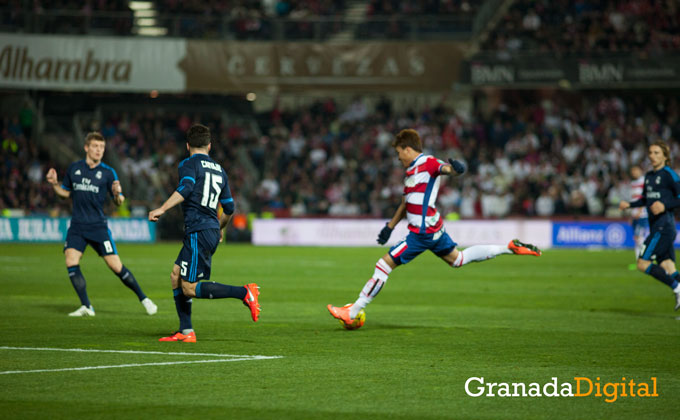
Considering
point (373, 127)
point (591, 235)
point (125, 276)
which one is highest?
point (373, 127)

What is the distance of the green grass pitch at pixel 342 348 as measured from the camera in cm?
645

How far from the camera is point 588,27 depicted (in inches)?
1406

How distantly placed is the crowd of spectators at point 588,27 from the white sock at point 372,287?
26.0 meters

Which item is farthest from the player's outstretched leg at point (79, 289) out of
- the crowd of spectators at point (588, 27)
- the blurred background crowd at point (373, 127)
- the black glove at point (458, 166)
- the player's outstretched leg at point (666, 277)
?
the crowd of spectators at point (588, 27)

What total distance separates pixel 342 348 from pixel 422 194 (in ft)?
7.08

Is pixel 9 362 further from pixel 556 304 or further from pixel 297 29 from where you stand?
pixel 297 29

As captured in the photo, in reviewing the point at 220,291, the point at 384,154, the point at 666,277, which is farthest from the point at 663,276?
the point at 384,154

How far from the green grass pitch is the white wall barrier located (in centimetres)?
1213

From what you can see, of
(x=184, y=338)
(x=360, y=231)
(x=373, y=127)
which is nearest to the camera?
(x=184, y=338)

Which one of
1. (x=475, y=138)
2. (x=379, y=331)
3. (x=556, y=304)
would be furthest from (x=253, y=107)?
(x=379, y=331)

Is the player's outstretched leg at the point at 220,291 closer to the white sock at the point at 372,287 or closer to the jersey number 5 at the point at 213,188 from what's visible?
the jersey number 5 at the point at 213,188

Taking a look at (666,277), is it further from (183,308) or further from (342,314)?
(183,308)

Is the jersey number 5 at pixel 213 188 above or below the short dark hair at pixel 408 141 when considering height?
below

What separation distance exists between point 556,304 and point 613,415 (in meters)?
8.09
